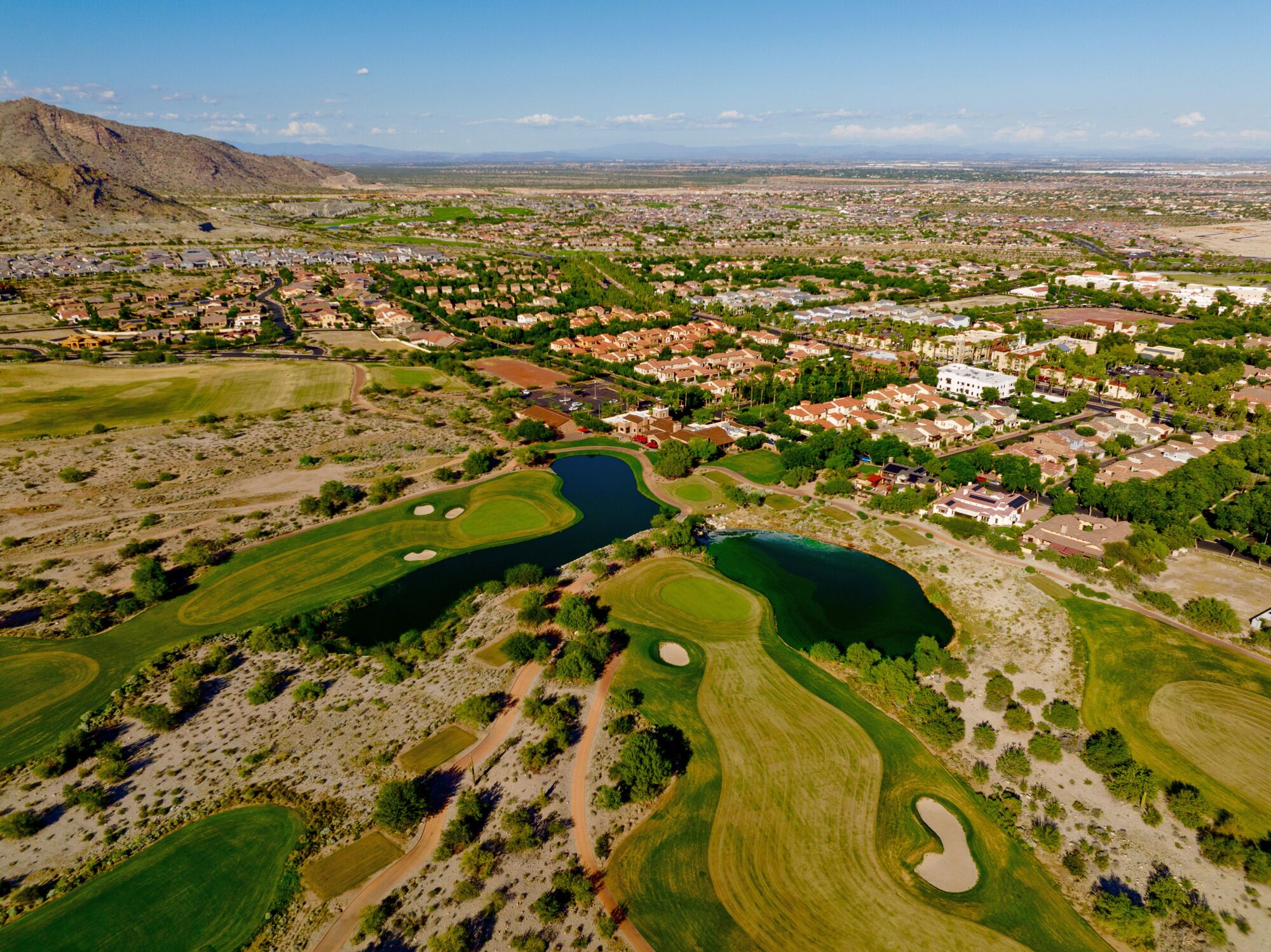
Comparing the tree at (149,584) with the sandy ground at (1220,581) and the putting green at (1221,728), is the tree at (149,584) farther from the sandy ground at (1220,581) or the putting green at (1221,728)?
the sandy ground at (1220,581)

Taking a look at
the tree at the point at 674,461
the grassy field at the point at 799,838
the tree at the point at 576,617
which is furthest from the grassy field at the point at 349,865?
the tree at the point at 674,461

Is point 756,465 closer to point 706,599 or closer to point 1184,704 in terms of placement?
point 706,599

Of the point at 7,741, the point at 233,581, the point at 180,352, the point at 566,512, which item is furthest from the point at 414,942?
the point at 180,352

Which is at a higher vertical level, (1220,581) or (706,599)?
(1220,581)

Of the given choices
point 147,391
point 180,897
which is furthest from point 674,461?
point 147,391

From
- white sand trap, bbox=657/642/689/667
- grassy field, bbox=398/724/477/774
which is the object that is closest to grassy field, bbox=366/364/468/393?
white sand trap, bbox=657/642/689/667

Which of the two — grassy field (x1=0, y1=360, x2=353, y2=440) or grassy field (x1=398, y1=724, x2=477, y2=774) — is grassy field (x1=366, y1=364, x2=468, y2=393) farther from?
grassy field (x1=398, y1=724, x2=477, y2=774)

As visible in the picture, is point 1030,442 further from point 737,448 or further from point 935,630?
point 935,630
